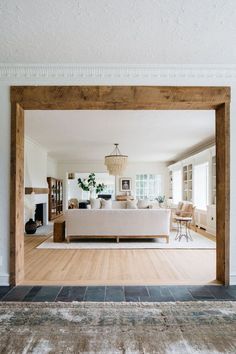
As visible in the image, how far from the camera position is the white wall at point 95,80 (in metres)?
3.38

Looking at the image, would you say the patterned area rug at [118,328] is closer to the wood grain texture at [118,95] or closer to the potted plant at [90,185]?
the wood grain texture at [118,95]

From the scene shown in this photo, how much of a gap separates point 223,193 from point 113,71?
201cm

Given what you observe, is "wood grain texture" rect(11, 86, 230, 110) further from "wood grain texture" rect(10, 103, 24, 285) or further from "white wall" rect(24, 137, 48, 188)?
"white wall" rect(24, 137, 48, 188)

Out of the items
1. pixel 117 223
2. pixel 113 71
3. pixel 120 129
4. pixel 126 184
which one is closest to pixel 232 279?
pixel 113 71

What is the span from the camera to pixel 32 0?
2188 mm

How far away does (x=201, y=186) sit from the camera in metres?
8.92

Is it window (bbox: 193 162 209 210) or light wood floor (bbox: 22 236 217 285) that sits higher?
window (bbox: 193 162 209 210)

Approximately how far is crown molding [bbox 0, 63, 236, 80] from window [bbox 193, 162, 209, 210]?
17.0ft

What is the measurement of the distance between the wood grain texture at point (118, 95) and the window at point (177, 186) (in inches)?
317

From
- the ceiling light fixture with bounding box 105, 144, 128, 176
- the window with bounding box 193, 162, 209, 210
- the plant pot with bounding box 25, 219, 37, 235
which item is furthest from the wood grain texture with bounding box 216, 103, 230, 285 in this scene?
the plant pot with bounding box 25, 219, 37, 235

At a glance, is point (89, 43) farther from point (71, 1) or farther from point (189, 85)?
point (189, 85)

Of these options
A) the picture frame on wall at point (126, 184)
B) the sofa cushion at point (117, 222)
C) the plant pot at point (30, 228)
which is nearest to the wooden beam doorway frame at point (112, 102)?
the sofa cushion at point (117, 222)

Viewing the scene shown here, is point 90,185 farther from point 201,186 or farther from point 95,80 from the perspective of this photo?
point 95,80

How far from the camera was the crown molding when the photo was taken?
333 centimetres
